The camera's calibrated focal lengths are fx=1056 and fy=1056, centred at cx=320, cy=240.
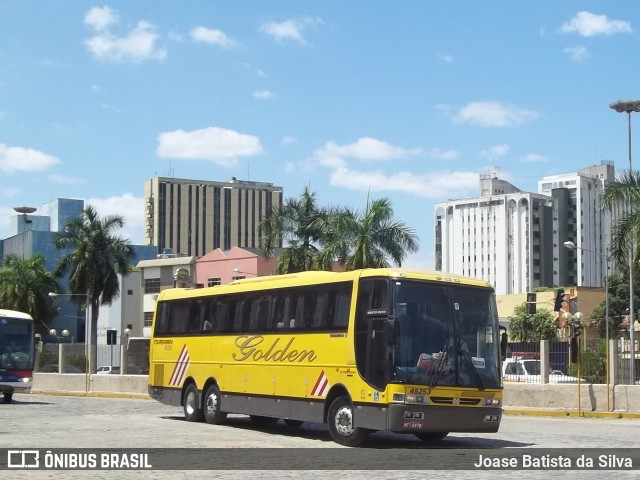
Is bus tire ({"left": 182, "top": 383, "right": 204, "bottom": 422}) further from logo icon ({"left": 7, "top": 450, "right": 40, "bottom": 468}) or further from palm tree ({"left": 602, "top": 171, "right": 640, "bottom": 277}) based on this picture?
palm tree ({"left": 602, "top": 171, "right": 640, "bottom": 277})

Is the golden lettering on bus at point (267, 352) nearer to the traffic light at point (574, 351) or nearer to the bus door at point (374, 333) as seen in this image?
the bus door at point (374, 333)

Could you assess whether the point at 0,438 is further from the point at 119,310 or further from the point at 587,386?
the point at 119,310

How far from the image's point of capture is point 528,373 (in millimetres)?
34344

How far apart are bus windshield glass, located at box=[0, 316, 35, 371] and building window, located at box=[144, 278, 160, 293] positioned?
215 feet

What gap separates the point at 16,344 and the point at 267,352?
17.1 m

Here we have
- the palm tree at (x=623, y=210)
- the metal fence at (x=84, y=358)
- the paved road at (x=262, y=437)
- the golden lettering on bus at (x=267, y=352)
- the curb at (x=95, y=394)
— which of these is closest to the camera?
the paved road at (x=262, y=437)

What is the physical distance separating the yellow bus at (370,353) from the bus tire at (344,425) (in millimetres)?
22

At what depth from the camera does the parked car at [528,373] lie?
3312 cm

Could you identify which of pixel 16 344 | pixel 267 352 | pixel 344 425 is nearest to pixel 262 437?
pixel 267 352

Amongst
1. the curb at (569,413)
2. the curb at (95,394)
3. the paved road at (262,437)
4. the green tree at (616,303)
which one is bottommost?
the curb at (95,394)

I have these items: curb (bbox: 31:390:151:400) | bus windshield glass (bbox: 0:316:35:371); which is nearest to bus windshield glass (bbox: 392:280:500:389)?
bus windshield glass (bbox: 0:316:35:371)

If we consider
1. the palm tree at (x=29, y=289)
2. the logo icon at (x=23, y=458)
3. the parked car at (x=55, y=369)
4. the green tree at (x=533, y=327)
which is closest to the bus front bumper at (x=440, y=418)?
the logo icon at (x=23, y=458)

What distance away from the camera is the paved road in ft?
46.9

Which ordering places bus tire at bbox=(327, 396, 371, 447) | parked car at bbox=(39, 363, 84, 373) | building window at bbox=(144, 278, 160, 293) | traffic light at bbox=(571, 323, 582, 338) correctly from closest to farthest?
bus tire at bbox=(327, 396, 371, 447)
traffic light at bbox=(571, 323, 582, 338)
parked car at bbox=(39, 363, 84, 373)
building window at bbox=(144, 278, 160, 293)
